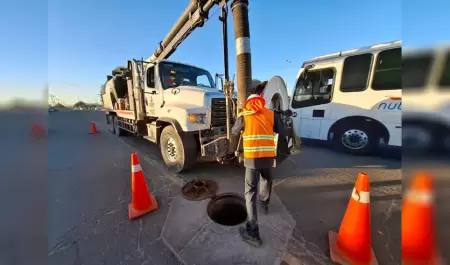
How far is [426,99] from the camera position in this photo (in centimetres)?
77

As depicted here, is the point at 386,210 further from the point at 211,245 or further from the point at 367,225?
the point at 211,245

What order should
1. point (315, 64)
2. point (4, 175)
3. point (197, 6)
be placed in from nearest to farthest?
point (4, 175) → point (197, 6) → point (315, 64)

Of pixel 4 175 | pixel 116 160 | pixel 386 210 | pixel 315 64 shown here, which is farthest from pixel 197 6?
pixel 386 210

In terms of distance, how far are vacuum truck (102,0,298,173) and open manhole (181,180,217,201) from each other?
483mm

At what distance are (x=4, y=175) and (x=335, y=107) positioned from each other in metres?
6.53

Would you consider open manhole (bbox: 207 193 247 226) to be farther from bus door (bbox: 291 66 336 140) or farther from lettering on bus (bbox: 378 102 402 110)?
lettering on bus (bbox: 378 102 402 110)

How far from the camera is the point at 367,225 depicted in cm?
168

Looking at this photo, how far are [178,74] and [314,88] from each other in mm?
4238

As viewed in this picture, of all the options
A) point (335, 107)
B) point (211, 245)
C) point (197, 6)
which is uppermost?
point (197, 6)

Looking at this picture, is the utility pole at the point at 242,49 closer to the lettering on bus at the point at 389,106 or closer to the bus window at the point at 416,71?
the bus window at the point at 416,71

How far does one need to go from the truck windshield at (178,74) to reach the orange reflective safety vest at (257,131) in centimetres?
309

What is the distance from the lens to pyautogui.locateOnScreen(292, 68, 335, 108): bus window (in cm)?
534

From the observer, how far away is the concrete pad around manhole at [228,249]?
1.75 metres

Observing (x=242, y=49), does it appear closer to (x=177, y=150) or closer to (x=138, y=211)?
(x=177, y=150)
